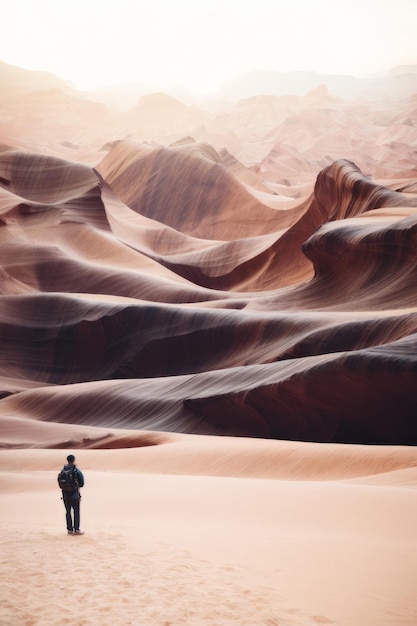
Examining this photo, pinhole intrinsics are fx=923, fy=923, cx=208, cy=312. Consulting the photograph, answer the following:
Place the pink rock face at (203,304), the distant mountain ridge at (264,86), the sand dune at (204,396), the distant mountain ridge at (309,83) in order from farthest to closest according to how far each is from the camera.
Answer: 1. the distant mountain ridge at (309,83)
2. the distant mountain ridge at (264,86)
3. the pink rock face at (203,304)
4. the sand dune at (204,396)

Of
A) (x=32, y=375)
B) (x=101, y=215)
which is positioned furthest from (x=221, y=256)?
(x=32, y=375)

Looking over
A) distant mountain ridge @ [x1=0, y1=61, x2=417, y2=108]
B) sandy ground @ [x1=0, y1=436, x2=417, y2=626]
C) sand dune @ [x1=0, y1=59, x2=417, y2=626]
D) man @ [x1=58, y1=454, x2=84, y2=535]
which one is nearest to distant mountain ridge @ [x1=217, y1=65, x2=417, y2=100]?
distant mountain ridge @ [x1=0, y1=61, x2=417, y2=108]

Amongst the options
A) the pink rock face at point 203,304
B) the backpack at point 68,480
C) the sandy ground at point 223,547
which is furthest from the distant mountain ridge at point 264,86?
the backpack at point 68,480

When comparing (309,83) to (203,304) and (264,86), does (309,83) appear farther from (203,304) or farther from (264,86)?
(203,304)

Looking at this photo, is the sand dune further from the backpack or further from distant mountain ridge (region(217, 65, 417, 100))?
distant mountain ridge (region(217, 65, 417, 100))

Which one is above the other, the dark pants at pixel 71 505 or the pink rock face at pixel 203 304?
the pink rock face at pixel 203 304

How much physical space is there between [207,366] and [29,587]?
14.3 meters

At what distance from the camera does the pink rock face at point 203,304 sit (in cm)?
1428

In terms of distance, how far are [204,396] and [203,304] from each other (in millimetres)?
8200

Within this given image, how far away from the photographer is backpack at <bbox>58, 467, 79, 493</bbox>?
24.0ft

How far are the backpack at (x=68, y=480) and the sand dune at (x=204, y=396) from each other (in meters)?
0.41

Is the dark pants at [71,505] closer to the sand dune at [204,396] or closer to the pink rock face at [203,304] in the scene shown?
the sand dune at [204,396]

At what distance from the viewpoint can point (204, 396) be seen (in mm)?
15477

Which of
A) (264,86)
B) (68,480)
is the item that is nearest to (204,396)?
(68,480)
